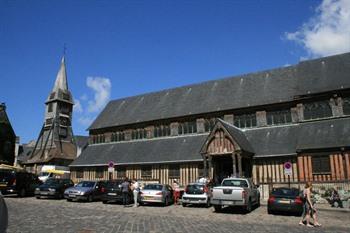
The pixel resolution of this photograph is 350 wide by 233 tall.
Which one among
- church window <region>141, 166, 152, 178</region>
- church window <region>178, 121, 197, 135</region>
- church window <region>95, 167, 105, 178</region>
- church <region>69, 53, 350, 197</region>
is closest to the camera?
church <region>69, 53, 350, 197</region>

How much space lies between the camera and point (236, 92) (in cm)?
2995

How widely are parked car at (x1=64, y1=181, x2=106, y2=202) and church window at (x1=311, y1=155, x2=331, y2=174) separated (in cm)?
1409

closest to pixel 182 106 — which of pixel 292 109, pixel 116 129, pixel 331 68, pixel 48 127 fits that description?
pixel 116 129

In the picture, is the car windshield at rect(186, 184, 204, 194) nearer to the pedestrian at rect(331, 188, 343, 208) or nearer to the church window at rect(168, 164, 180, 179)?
the pedestrian at rect(331, 188, 343, 208)

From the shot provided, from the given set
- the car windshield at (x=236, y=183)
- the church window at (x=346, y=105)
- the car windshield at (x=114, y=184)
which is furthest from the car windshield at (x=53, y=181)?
the church window at (x=346, y=105)

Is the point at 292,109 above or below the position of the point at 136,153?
above

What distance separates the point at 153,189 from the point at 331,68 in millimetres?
17854

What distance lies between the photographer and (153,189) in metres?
19.4

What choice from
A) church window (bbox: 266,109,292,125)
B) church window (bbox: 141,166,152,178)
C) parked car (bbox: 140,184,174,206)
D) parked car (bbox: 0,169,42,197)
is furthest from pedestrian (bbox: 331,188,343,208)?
parked car (bbox: 0,169,42,197)

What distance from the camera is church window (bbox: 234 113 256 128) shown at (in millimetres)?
27353

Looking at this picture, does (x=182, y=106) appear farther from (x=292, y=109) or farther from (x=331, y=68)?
(x=331, y=68)

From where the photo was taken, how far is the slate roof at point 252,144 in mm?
22422

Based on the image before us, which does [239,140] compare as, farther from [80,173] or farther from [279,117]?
[80,173]

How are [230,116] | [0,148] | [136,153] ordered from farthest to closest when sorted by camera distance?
[0,148] → [136,153] → [230,116]
